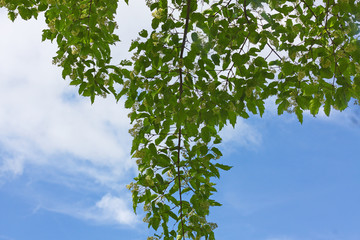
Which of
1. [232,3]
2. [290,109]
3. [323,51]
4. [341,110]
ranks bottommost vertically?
[341,110]

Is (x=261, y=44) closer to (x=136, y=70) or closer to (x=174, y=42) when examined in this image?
(x=174, y=42)

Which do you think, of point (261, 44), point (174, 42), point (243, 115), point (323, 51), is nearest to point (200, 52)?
point (174, 42)

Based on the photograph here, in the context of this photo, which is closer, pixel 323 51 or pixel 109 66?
pixel 323 51

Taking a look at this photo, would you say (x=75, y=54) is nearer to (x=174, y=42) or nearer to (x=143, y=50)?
(x=143, y=50)

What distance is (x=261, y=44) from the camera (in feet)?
11.3

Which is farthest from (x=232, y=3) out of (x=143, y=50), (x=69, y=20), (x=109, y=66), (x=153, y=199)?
(x=153, y=199)

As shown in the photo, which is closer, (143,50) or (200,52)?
(200,52)

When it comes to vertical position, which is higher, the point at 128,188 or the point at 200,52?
the point at 200,52

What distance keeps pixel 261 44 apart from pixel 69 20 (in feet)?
6.08

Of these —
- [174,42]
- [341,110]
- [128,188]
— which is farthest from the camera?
[128,188]

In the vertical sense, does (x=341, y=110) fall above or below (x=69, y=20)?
below

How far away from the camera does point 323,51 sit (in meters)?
3.42

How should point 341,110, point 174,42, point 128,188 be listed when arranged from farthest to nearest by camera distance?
point 128,188
point 174,42
point 341,110

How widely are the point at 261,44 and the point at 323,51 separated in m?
0.52
